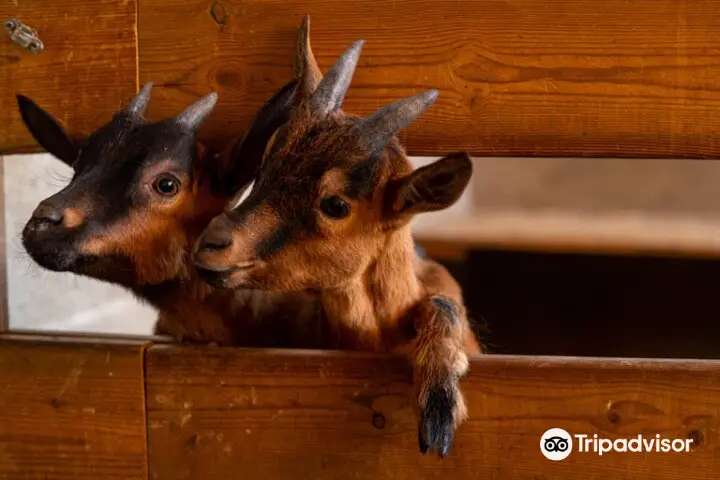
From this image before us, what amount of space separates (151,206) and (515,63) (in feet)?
3.56

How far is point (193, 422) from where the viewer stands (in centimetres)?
194

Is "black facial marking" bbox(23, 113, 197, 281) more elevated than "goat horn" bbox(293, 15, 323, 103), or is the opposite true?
"goat horn" bbox(293, 15, 323, 103)

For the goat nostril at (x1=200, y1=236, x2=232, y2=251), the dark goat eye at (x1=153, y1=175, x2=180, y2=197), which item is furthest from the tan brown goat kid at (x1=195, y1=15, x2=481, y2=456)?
the dark goat eye at (x1=153, y1=175, x2=180, y2=197)

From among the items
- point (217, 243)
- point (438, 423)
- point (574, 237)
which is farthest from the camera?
point (574, 237)

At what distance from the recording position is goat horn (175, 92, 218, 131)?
1869 mm

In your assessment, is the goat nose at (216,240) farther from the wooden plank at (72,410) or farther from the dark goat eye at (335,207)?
the wooden plank at (72,410)

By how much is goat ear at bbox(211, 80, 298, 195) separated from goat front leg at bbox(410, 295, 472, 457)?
25.1 inches

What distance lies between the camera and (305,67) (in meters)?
1.92

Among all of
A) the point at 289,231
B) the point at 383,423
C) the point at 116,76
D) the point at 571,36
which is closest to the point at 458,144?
the point at 571,36

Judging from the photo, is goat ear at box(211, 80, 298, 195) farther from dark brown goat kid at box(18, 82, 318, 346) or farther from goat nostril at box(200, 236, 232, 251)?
goat nostril at box(200, 236, 232, 251)

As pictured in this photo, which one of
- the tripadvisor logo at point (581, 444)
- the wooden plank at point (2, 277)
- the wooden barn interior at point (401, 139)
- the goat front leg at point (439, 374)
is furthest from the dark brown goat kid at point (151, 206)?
the tripadvisor logo at point (581, 444)

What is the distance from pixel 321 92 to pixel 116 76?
752 mm

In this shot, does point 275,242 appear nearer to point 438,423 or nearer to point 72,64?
point 438,423

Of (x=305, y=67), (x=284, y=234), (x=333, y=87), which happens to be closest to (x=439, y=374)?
(x=284, y=234)
